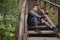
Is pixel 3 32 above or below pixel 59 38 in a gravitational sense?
above

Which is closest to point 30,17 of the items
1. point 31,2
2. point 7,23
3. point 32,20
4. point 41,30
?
point 32,20

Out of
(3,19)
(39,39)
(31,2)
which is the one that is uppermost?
(31,2)

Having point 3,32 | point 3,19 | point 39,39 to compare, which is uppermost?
point 3,19

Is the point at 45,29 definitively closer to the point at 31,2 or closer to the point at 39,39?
the point at 39,39

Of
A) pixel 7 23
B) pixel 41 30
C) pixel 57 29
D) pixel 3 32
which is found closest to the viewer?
pixel 3 32

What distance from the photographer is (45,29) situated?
8625 mm

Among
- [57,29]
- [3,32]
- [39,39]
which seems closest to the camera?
[3,32]

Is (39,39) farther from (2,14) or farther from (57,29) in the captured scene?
(2,14)

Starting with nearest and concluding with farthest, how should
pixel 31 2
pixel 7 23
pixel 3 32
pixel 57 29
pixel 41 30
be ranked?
pixel 3 32 → pixel 7 23 → pixel 57 29 → pixel 41 30 → pixel 31 2

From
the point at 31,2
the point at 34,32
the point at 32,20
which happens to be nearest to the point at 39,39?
the point at 34,32

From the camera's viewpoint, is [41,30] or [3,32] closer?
[3,32]

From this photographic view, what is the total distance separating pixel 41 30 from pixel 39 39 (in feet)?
3.48

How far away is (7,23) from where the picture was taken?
564cm

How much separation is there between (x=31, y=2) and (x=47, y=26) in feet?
27.6
